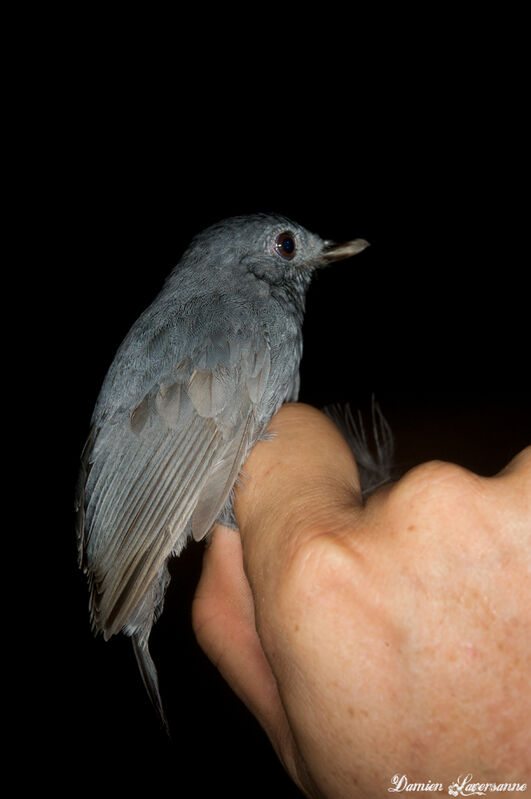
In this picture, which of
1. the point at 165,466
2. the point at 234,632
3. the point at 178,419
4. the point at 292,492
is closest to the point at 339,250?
the point at 178,419

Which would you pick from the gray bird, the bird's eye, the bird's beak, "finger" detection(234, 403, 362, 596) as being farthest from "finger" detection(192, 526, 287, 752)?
the bird's beak

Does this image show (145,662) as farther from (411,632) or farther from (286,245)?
(286,245)

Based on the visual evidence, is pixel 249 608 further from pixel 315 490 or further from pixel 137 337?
pixel 137 337

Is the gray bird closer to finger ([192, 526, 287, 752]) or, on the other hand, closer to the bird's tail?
the bird's tail

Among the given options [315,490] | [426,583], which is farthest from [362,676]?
[315,490]

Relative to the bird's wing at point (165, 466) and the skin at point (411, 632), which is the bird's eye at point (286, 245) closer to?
the bird's wing at point (165, 466)

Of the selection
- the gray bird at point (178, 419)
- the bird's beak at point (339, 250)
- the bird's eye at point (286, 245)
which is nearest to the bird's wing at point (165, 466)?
the gray bird at point (178, 419)
